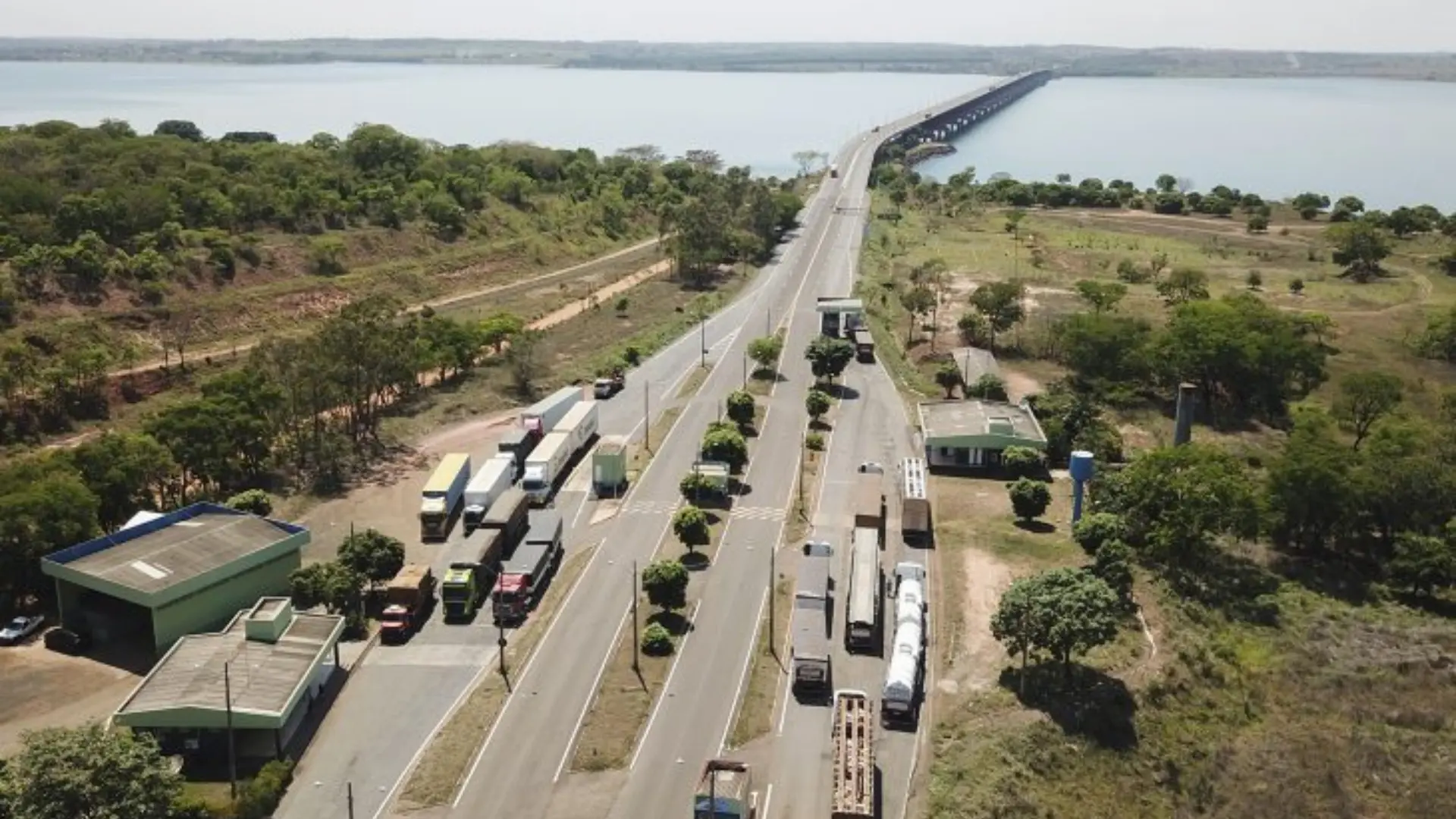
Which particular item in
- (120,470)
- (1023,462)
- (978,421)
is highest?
(120,470)

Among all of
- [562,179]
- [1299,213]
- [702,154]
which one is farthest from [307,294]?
[1299,213]

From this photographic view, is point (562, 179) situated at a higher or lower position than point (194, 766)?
higher

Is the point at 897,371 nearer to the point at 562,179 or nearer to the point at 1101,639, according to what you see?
the point at 1101,639

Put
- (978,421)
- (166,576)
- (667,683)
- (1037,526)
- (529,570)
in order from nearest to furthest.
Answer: (667,683) → (166,576) → (529,570) → (1037,526) → (978,421)

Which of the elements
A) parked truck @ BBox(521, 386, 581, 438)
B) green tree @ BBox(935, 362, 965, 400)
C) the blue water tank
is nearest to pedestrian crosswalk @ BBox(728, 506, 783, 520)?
parked truck @ BBox(521, 386, 581, 438)

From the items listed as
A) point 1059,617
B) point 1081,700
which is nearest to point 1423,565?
point 1081,700

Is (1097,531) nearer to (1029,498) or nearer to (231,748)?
(1029,498)
